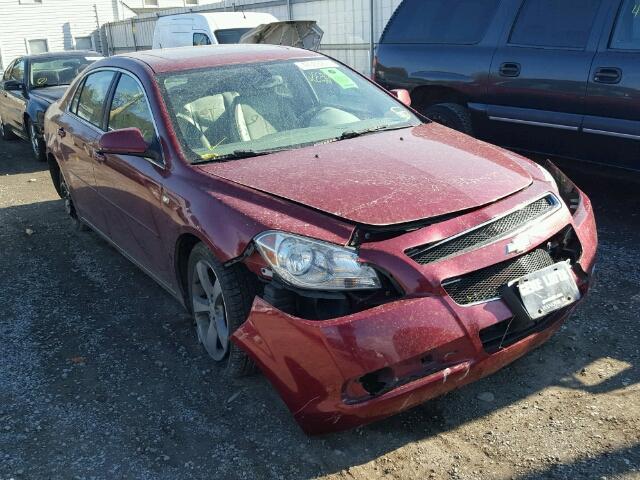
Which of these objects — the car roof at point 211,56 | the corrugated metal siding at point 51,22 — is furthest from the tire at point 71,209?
the corrugated metal siding at point 51,22

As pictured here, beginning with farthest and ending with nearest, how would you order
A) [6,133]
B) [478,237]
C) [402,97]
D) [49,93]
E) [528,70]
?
[6,133]
[49,93]
[528,70]
[402,97]
[478,237]

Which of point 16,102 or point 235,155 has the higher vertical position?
point 235,155

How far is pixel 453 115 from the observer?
6.18 metres

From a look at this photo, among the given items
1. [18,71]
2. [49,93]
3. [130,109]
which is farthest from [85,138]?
[18,71]

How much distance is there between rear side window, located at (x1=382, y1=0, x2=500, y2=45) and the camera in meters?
6.05

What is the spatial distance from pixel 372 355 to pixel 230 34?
11208 mm

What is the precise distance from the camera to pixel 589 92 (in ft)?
16.8

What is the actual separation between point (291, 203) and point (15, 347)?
7.24 feet

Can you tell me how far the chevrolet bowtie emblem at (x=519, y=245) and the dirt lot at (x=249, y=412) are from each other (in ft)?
2.59

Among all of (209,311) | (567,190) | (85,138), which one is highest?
(85,138)

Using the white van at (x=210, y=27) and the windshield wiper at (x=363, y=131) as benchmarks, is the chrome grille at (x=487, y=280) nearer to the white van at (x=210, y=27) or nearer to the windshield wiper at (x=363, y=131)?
the windshield wiper at (x=363, y=131)

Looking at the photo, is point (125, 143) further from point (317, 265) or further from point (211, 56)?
point (317, 265)

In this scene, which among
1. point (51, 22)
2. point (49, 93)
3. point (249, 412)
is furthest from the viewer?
point (51, 22)

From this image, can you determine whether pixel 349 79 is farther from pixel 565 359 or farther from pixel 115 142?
pixel 565 359
